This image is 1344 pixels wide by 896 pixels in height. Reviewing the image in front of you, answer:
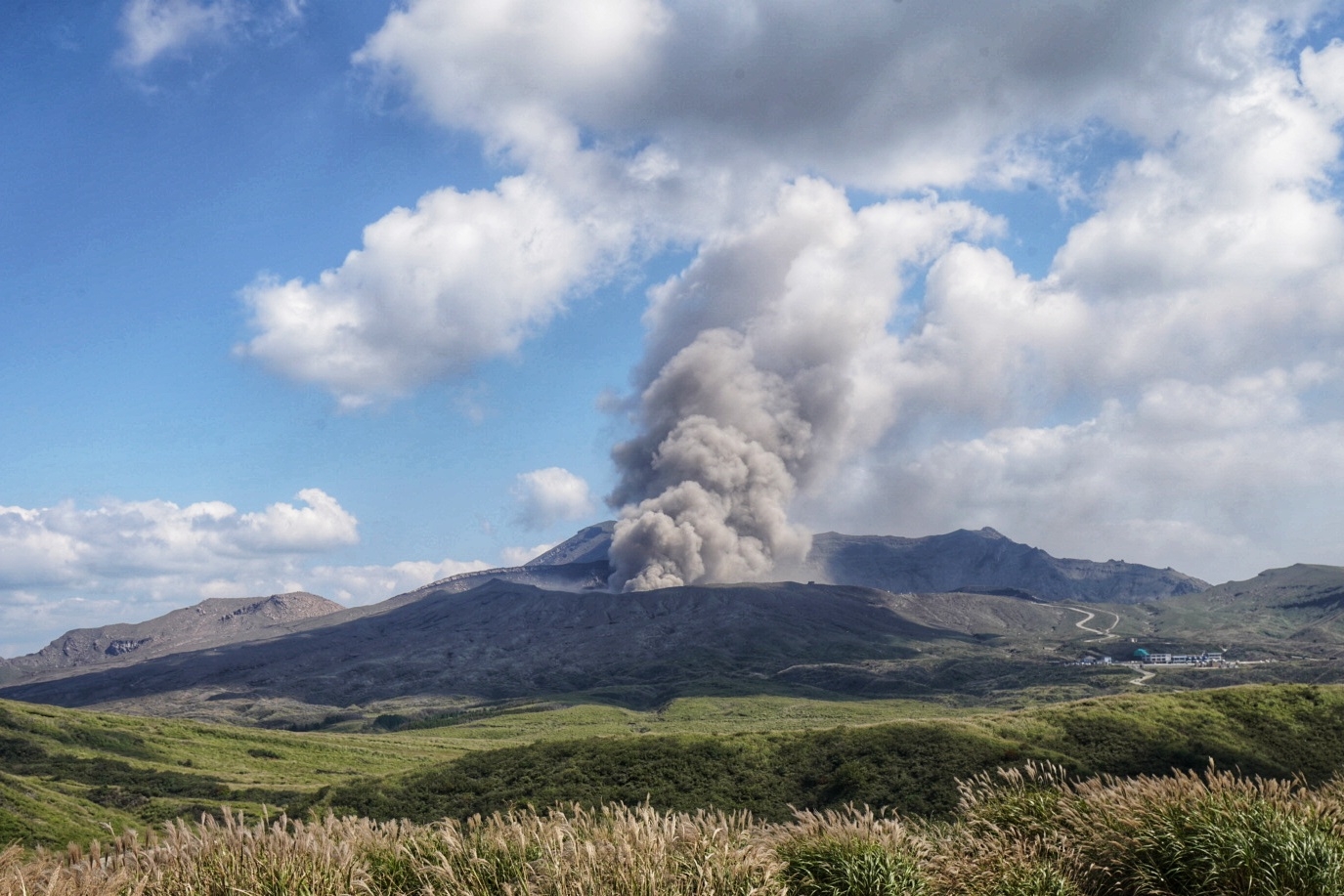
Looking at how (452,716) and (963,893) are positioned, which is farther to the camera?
(452,716)

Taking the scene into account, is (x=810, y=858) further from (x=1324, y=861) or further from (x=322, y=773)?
(x=322, y=773)

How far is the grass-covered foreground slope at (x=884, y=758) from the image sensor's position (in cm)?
4338

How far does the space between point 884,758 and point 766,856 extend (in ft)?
119

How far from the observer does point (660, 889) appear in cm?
1036

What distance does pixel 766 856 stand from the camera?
12.5 m

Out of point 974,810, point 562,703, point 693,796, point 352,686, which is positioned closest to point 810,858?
point 974,810

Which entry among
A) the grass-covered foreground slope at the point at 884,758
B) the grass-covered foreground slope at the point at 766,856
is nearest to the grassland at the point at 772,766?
the grass-covered foreground slope at the point at 884,758

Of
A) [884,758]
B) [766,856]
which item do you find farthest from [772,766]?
[766,856]

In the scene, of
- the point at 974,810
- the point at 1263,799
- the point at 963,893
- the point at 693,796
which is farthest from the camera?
the point at 693,796

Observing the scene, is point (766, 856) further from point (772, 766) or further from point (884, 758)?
point (772, 766)

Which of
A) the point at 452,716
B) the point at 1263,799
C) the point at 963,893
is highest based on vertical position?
the point at 1263,799

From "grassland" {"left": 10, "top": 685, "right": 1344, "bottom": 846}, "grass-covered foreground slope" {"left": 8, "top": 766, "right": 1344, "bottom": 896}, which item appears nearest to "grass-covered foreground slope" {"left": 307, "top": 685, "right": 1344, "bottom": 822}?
"grassland" {"left": 10, "top": 685, "right": 1344, "bottom": 846}

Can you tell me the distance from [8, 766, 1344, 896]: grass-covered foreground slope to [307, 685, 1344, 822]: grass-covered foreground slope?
1022 inches

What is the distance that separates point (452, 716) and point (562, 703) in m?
16.9
